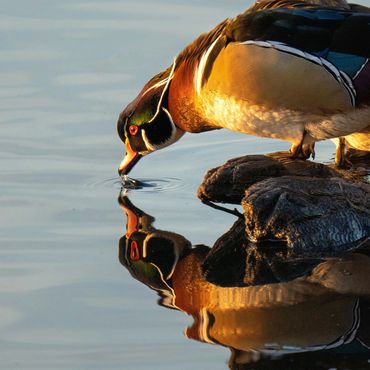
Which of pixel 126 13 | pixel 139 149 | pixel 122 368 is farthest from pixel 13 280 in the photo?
pixel 126 13

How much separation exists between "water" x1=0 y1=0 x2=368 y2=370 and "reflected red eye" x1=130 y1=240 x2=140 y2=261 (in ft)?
0.32

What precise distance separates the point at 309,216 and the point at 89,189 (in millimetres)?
1989

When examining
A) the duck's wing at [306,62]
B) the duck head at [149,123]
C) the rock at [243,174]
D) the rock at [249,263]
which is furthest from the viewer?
the duck head at [149,123]

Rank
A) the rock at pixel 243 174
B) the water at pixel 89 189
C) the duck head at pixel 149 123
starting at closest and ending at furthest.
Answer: the water at pixel 89 189 → the rock at pixel 243 174 → the duck head at pixel 149 123

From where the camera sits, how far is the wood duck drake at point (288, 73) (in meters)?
9.41

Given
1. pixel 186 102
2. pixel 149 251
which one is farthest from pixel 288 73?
pixel 149 251

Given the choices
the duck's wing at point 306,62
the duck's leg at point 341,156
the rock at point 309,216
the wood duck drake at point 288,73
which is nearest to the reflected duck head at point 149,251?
the rock at point 309,216

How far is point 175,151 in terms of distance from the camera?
431 inches

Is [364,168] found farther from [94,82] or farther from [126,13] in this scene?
[126,13]

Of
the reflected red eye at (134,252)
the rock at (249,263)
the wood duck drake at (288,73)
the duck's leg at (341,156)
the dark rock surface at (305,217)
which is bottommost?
the duck's leg at (341,156)

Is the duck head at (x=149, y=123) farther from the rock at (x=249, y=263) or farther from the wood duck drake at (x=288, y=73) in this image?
the rock at (x=249, y=263)

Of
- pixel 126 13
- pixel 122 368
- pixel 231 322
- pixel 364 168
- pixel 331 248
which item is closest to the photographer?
pixel 122 368

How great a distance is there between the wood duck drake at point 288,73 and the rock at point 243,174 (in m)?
0.21

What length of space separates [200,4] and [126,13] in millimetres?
772
